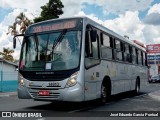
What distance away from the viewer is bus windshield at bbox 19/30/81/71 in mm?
10266

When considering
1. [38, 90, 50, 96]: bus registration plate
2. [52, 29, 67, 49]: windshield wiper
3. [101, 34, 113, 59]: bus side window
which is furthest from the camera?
[101, 34, 113, 59]: bus side window

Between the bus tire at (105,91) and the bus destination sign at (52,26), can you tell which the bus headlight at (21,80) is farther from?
the bus tire at (105,91)

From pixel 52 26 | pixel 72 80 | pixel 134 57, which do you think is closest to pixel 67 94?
pixel 72 80

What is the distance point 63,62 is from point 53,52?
549 millimetres

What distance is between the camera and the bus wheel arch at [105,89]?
→ 12.4 m

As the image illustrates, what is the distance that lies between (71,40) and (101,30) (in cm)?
255

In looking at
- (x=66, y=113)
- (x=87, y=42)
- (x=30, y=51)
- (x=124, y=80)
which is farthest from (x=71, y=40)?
(x=124, y=80)

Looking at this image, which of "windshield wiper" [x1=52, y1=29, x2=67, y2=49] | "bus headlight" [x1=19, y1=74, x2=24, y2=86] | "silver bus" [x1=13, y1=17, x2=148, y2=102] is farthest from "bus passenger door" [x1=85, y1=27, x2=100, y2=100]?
"bus headlight" [x1=19, y1=74, x2=24, y2=86]

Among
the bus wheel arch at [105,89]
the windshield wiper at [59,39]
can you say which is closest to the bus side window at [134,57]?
the bus wheel arch at [105,89]

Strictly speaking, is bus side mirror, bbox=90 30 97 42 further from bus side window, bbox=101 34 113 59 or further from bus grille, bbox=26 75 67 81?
bus grille, bbox=26 75 67 81

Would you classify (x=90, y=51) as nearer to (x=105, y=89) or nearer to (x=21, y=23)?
(x=105, y=89)

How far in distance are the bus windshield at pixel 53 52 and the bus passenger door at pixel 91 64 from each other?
1.64 ft

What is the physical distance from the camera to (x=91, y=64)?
11.1m

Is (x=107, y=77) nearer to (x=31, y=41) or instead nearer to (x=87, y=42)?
(x=87, y=42)
